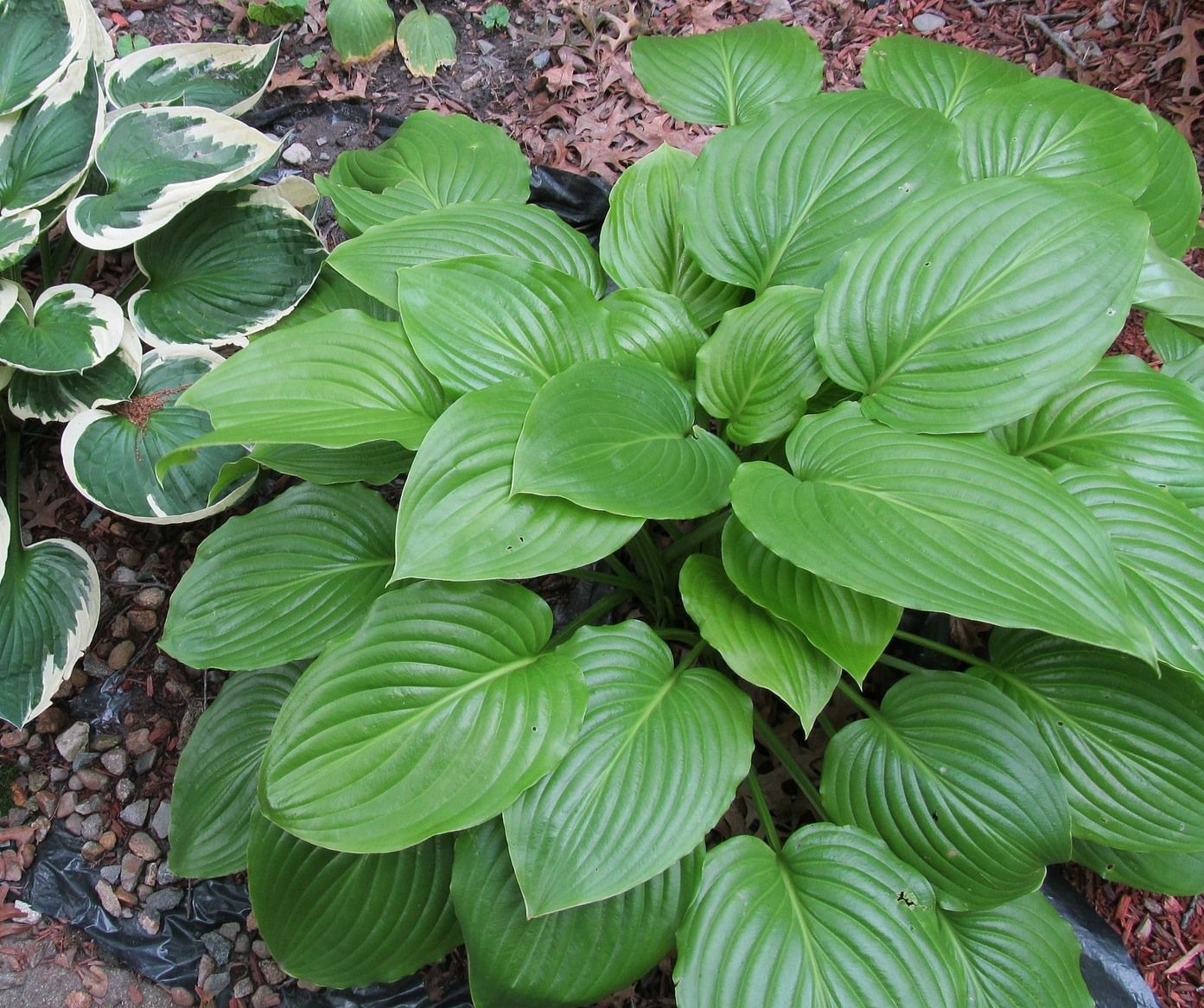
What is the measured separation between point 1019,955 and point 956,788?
36 cm

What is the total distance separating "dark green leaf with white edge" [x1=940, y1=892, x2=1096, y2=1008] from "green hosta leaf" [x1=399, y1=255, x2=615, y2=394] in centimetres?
124

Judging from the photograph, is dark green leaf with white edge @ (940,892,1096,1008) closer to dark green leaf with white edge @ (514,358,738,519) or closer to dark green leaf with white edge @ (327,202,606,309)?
dark green leaf with white edge @ (514,358,738,519)

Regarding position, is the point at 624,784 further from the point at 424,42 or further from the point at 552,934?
the point at 424,42

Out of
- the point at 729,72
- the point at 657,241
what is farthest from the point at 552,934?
the point at 729,72

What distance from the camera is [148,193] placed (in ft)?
6.01

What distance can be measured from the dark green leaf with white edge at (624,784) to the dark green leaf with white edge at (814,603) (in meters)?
0.20

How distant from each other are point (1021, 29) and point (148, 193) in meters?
2.98

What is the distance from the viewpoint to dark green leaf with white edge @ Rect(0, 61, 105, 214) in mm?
1881

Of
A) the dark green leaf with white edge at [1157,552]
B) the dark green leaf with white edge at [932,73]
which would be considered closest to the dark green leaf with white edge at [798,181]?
the dark green leaf with white edge at [932,73]

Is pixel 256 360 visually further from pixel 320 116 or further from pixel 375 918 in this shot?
pixel 320 116

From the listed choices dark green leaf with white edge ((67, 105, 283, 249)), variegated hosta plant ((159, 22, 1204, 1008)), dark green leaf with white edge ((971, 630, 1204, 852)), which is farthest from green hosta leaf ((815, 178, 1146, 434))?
dark green leaf with white edge ((67, 105, 283, 249))

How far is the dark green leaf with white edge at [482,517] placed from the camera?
127cm

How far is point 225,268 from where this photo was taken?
6.52ft

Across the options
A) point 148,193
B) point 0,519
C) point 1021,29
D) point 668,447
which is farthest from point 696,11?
point 0,519
